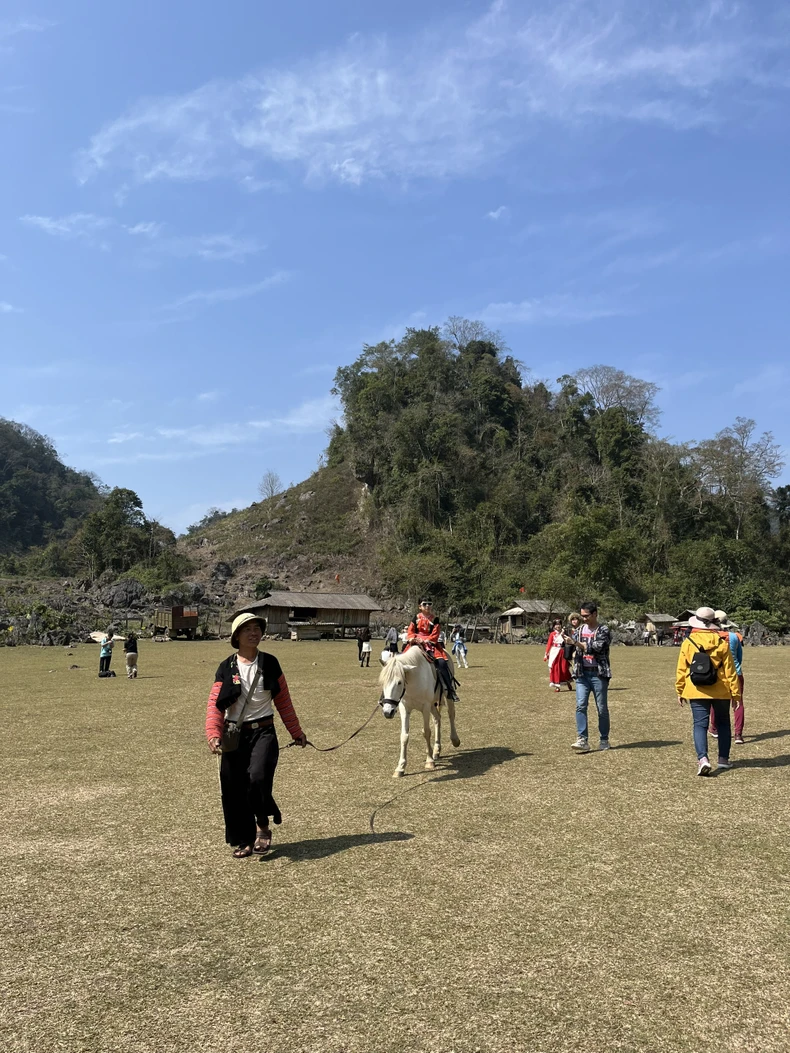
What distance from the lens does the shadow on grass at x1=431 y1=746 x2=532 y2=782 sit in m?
8.51

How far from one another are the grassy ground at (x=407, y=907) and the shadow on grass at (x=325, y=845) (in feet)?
0.10

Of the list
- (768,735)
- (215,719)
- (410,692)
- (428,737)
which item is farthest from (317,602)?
(215,719)

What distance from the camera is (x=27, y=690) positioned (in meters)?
17.5

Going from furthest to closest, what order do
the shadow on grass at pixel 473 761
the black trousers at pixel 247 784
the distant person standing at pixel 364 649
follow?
the distant person standing at pixel 364 649
the shadow on grass at pixel 473 761
the black trousers at pixel 247 784

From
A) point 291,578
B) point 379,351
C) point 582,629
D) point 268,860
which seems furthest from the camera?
point 379,351

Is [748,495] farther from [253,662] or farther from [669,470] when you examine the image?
[253,662]

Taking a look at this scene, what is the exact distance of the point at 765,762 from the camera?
349 inches

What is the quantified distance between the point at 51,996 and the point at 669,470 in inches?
2964

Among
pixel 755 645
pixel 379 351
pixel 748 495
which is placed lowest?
pixel 755 645

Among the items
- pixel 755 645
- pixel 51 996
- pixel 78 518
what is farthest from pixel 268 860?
pixel 78 518

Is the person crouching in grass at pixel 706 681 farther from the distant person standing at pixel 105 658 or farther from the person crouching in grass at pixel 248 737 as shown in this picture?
the distant person standing at pixel 105 658

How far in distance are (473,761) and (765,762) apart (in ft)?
11.6

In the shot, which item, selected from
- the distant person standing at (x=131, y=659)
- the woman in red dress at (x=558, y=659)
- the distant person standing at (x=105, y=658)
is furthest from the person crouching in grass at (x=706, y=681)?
the distant person standing at (x=105, y=658)

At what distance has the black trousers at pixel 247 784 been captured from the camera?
18.5 ft
